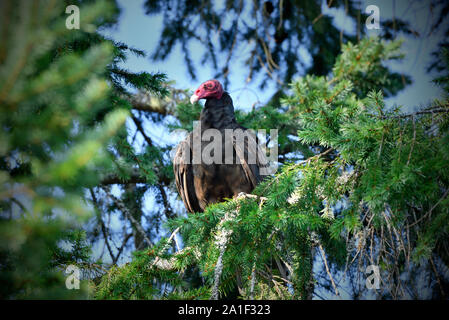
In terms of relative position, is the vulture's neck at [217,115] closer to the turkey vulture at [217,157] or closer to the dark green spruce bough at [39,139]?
the turkey vulture at [217,157]

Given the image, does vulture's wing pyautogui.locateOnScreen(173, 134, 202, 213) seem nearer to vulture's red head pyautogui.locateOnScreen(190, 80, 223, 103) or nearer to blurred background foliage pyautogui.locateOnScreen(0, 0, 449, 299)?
blurred background foliage pyautogui.locateOnScreen(0, 0, 449, 299)

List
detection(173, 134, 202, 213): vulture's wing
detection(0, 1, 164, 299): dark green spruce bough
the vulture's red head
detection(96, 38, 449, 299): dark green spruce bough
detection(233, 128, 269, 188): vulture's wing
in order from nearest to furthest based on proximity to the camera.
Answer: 1. detection(0, 1, 164, 299): dark green spruce bough
2. detection(96, 38, 449, 299): dark green spruce bough
3. detection(233, 128, 269, 188): vulture's wing
4. detection(173, 134, 202, 213): vulture's wing
5. the vulture's red head

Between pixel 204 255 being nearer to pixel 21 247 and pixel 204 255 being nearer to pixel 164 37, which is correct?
pixel 21 247

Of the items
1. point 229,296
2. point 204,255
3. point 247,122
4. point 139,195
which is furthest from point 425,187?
point 139,195

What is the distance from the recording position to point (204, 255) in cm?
162

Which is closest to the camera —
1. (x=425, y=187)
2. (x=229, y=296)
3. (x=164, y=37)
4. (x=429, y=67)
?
(x=425, y=187)

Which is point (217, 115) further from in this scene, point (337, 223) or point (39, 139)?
point (39, 139)

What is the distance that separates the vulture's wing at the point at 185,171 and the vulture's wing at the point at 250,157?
0.51 metres

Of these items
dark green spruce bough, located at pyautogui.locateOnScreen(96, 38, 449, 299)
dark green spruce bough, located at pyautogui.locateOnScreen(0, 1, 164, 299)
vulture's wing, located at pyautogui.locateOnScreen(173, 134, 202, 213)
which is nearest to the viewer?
dark green spruce bough, located at pyautogui.locateOnScreen(0, 1, 164, 299)

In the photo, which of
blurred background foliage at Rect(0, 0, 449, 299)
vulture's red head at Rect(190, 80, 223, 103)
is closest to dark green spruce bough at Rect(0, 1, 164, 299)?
blurred background foliage at Rect(0, 0, 449, 299)

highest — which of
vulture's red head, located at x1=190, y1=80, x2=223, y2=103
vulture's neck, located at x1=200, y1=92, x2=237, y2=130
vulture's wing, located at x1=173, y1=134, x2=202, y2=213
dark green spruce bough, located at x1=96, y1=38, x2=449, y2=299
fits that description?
vulture's red head, located at x1=190, y1=80, x2=223, y2=103

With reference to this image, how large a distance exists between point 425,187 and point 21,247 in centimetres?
136

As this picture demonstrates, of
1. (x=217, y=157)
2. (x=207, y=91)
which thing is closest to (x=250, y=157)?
(x=217, y=157)

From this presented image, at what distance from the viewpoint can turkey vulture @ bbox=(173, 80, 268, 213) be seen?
3.13 meters
